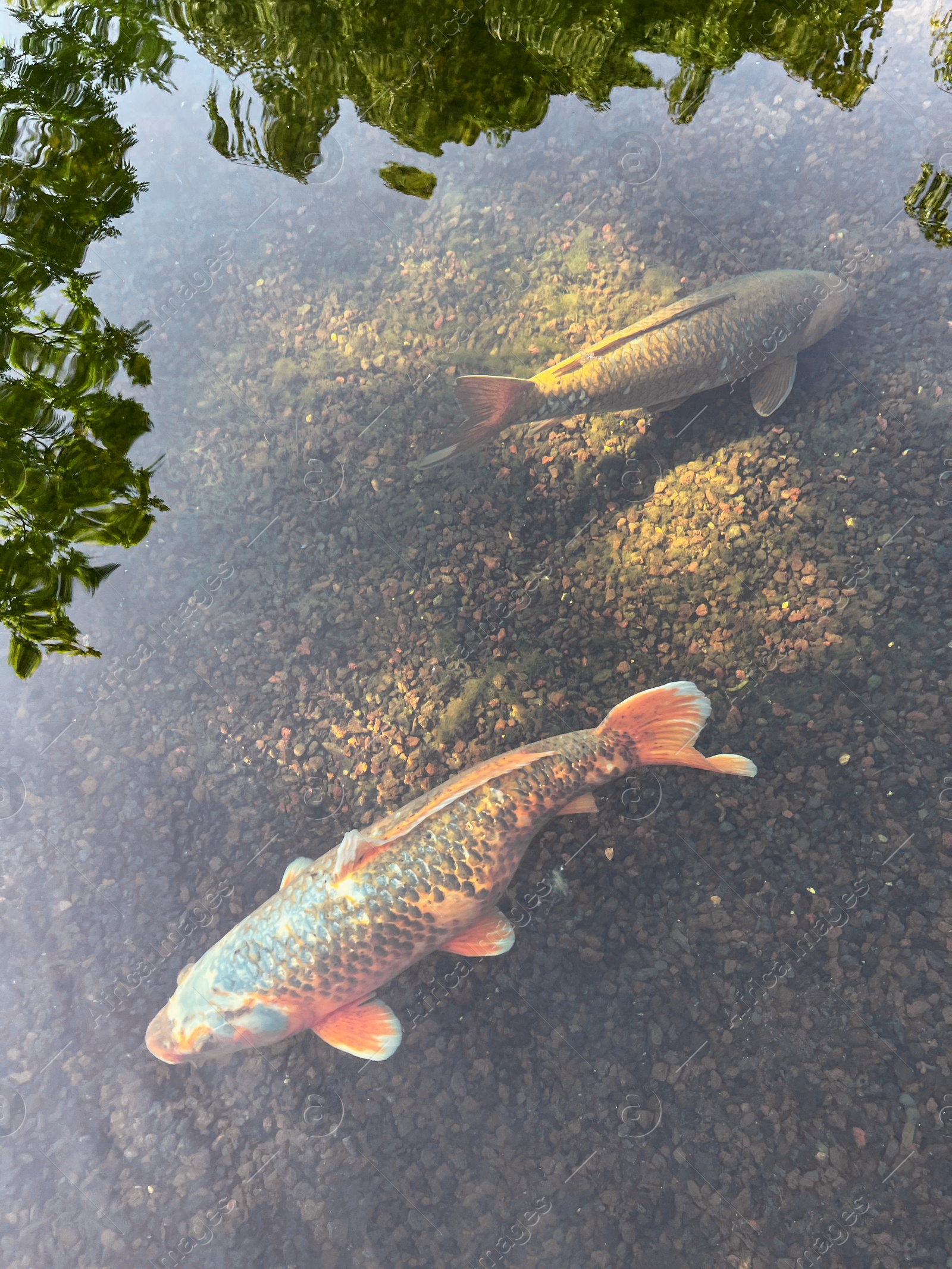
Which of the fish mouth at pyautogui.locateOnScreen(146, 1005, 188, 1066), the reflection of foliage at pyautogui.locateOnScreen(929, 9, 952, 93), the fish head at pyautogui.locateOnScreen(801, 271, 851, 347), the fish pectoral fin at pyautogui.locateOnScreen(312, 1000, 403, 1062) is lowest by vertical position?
the fish mouth at pyautogui.locateOnScreen(146, 1005, 188, 1066)

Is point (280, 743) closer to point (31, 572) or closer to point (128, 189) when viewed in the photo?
point (31, 572)

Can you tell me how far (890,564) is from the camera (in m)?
3.45

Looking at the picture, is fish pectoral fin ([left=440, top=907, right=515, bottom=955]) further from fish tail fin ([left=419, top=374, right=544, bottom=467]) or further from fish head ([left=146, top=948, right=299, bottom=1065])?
fish tail fin ([left=419, top=374, right=544, bottom=467])

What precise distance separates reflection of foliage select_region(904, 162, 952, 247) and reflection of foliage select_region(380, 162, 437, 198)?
Result: 311cm

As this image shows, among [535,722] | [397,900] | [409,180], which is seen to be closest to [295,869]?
[397,900]

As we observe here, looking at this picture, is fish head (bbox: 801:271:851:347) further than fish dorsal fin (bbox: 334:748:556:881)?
Yes

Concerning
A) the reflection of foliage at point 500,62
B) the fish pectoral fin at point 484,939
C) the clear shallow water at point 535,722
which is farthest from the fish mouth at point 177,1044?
the reflection of foliage at point 500,62

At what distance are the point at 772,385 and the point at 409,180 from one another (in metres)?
3.01

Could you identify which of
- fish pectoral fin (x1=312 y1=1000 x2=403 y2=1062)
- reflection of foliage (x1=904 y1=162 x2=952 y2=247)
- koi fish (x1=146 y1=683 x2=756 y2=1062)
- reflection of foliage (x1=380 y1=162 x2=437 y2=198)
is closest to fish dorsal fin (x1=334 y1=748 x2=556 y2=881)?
koi fish (x1=146 y1=683 x2=756 y2=1062)

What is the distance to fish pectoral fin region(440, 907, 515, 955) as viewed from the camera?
9.98 ft

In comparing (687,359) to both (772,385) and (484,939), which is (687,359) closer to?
(772,385)

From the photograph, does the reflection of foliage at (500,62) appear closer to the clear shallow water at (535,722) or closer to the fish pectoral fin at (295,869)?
the clear shallow water at (535,722)

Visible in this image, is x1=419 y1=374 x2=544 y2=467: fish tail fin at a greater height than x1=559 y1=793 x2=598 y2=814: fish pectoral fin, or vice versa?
x1=419 y1=374 x2=544 y2=467: fish tail fin

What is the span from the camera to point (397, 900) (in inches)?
115
